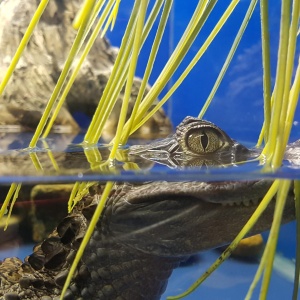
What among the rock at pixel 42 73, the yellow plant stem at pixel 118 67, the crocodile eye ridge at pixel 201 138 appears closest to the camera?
Answer: the yellow plant stem at pixel 118 67

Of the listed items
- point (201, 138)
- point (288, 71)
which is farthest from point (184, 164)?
point (288, 71)

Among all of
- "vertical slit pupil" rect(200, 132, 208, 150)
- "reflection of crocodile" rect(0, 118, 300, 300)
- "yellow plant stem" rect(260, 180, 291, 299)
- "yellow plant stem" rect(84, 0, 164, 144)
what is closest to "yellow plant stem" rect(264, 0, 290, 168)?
"yellow plant stem" rect(260, 180, 291, 299)

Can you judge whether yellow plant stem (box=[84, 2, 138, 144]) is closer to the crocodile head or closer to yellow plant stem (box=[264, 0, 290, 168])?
yellow plant stem (box=[264, 0, 290, 168])

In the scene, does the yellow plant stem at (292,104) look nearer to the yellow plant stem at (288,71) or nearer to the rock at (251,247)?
the yellow plant stem at (288,71)

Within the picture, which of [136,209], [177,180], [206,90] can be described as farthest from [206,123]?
[206,90]

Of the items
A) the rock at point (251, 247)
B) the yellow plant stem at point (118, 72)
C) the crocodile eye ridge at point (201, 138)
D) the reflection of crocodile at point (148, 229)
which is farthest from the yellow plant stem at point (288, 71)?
the rock at point (251, 247)

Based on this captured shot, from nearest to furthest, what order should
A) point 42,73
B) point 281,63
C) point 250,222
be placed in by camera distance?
point 281,63 < point 250,222 < point 42,73

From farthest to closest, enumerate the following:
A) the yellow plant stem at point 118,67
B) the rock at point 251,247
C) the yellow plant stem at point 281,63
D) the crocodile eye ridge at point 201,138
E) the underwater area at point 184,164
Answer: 1. the rock at point 251,247
2. the crocodile eye ridge at point 201,138
3. the underwater area at point 184,164
4. the yellow plant stem at point 118,67
5. the yellow plant stem at point 281,63

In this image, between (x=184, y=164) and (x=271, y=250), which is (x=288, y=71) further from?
(x=184, y=164)
